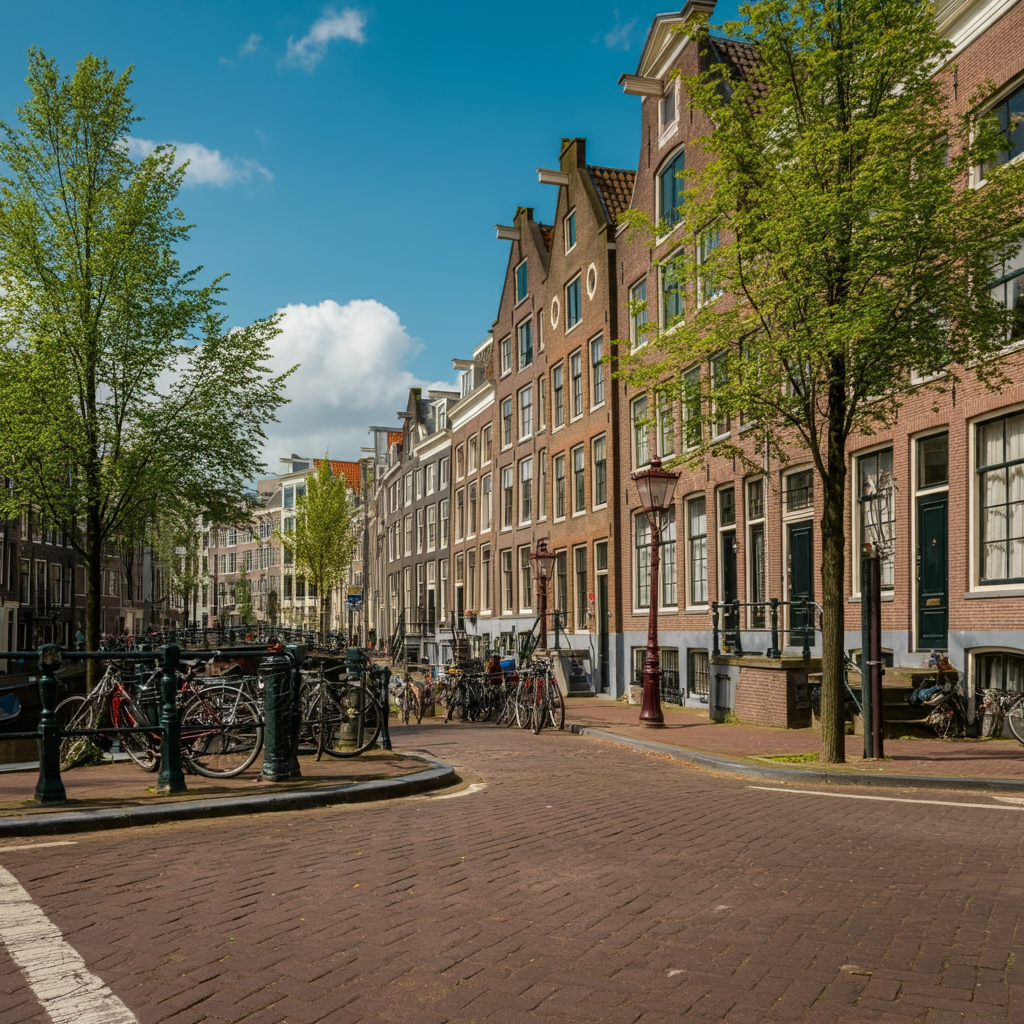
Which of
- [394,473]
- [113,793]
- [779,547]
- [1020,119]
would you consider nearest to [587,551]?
[779,547]

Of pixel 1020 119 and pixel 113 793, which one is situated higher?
pixel 1020 119

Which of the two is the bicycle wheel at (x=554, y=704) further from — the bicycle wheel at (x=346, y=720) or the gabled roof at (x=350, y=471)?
the gabled roof at (x=350, y=471)

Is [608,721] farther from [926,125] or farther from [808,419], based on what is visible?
[926,125]

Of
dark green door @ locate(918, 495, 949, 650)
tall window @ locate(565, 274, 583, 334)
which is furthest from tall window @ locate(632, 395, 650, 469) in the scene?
dark green door @ locate(918, 495, 949, 650)

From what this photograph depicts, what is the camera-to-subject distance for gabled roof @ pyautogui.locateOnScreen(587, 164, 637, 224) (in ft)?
97.7

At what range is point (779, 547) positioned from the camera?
2011 cm

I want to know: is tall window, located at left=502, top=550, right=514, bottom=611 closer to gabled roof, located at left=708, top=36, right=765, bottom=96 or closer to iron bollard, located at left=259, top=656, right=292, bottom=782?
gabled roof, located at left=708, top=36, right=765, bottom=96

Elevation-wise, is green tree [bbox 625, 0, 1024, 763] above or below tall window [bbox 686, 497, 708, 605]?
above

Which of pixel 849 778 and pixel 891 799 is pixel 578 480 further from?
pixel 891 799

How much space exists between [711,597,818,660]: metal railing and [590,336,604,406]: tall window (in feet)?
28.6

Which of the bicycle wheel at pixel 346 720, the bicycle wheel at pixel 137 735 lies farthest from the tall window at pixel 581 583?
the bicycle wheel at pixel 137 735

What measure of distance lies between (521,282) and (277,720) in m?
28.8

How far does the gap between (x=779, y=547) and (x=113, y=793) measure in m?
14.0

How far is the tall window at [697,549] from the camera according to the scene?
2331 centimetres
